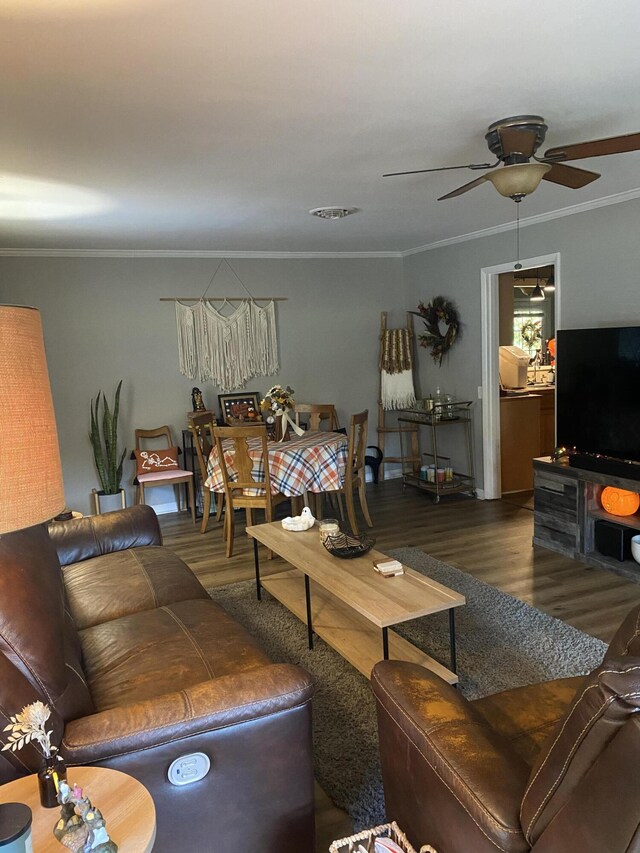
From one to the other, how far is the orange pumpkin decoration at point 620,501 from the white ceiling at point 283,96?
198 centimetres

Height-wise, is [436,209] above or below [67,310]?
above

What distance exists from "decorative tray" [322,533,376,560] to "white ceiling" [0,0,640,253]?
196 centimetres

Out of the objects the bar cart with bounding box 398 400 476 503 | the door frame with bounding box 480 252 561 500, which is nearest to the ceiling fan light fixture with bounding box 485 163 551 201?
the door frame with bounding box 480 252 561 500

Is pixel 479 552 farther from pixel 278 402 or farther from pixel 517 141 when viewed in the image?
pixel 517 141

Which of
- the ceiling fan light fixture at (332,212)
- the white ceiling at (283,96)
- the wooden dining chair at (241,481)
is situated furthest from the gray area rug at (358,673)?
the ceiling fan light fixture at (332,212)

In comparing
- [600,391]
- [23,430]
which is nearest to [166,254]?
[600,391]

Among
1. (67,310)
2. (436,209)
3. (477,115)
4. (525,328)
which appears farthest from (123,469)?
(525,328)

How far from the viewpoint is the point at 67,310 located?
18.7ft

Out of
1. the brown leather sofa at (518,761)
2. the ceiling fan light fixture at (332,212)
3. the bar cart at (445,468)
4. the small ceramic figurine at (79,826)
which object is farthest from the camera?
the bar cart at (445,468)

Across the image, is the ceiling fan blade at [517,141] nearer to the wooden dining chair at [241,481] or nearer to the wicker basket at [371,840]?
the wooden dining chair at [241,481]

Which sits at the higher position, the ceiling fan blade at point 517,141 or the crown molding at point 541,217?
the crown molding at point 541,217

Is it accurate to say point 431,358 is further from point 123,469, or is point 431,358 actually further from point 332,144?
point 332,144

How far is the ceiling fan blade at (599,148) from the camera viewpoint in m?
2.34

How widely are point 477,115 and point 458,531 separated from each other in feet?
10.6
